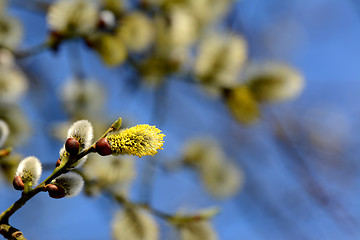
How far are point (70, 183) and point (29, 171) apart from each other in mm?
76

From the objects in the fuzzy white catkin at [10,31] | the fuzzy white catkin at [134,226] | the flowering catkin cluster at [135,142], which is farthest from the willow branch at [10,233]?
the fuzzy white catkin at [10,31]

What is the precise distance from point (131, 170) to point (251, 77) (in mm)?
690

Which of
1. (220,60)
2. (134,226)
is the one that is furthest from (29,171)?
(220,60)

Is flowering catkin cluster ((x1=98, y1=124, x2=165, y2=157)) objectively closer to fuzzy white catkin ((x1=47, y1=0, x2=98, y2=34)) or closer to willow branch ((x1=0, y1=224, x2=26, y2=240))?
willow branch ((x1=0, y1=224, x2=26, y2=240))

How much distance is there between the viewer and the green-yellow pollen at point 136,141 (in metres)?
0.62

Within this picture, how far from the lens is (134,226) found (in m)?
1.13

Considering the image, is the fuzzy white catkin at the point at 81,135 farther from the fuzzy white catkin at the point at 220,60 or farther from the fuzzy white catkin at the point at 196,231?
the fuzzy white catkin at the point at 220,60

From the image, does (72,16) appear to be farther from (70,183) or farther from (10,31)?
(70,183)

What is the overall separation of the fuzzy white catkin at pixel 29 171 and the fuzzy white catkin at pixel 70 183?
0.04m

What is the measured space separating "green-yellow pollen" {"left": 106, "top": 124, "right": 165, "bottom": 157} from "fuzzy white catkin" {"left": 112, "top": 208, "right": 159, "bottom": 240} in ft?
1.77

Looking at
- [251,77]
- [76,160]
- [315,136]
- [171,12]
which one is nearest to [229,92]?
[251,77]

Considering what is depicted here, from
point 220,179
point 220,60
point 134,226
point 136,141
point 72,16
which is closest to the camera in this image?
point 136,141

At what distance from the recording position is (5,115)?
1332mm

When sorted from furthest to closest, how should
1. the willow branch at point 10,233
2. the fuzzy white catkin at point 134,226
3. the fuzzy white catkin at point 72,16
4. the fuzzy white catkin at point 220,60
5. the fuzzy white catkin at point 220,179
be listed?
the fuzzy white catkin at point 220,179, the fuzzy white catkin at point 220,60, the fuzzy white catkin at point 72,16, the fuzzy white catkin at point 134,226, the willow branch at point 10,233
